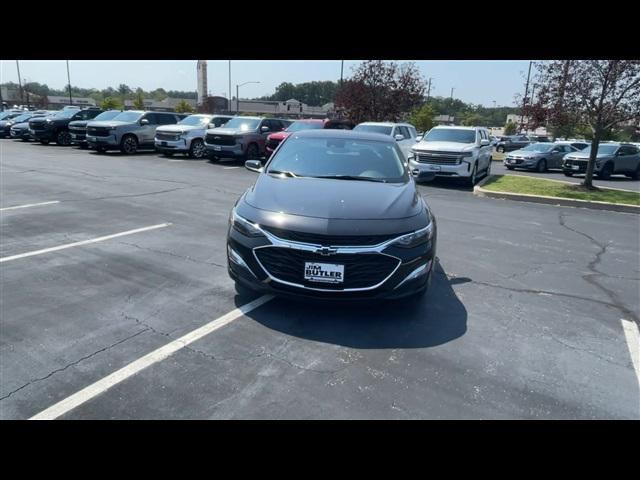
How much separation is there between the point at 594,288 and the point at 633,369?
2.01m

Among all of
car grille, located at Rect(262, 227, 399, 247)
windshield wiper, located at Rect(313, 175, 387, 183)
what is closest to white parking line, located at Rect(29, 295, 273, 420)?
car grille, located at Rect(262, 227, 399, 247)

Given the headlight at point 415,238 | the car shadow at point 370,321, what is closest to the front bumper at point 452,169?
the car shadow at point 370,321

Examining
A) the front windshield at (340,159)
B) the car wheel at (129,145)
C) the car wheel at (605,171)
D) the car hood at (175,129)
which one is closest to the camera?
the front windshield at (340,159)

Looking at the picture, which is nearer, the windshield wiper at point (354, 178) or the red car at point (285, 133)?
the windshield wiper at point (354, 178)

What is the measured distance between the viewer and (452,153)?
1321cm

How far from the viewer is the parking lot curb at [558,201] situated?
10.8 m

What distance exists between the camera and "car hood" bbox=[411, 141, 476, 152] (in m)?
13.2

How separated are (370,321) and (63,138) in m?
24.2

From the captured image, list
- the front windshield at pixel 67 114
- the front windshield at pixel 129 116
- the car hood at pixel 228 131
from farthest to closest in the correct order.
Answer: the front windshield at pixel 67 114 < the front windshield at pixel 129 116 < the car hood at pixel 228 131

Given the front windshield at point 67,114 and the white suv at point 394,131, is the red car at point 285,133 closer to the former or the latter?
the white suv at point 394,131

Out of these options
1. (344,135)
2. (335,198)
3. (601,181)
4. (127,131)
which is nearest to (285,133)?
(127,131)

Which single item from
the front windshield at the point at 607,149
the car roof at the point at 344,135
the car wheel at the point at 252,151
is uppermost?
the car roof at the point at 344,135

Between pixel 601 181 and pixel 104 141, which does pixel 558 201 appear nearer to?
pixel 601 181
